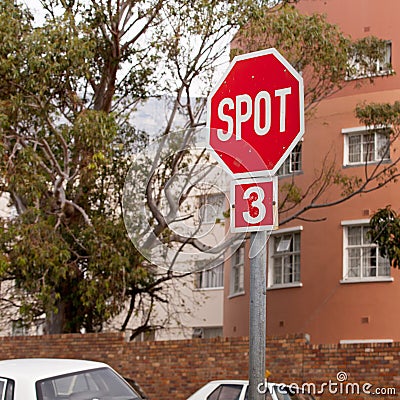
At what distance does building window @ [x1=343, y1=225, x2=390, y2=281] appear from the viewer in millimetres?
21656

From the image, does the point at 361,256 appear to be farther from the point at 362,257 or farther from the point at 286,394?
the point at 286,394

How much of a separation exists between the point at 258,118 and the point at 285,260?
20.0m

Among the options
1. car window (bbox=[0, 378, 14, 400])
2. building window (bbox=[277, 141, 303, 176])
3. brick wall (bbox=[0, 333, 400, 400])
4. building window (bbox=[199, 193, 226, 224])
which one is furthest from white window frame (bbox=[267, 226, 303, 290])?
building window (bbox=[199, 193, 226, 224])

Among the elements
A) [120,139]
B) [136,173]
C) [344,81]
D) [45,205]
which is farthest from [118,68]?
[136,173]

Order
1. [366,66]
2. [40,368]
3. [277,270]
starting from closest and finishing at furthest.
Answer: [40,368] → [366,66] → [277,270]

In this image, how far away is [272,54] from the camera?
420 centimetres

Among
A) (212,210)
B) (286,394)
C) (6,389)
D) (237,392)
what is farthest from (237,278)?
(212,210)

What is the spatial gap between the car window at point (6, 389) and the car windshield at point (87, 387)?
11.1 inches

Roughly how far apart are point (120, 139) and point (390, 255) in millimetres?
7830

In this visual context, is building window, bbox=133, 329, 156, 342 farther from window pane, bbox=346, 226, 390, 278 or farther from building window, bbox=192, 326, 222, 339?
window pane, bbox=346, 226, 390, 278

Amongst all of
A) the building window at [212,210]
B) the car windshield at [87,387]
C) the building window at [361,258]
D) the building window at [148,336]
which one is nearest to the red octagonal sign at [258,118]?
the building window at [212,210]

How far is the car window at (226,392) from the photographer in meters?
12.4

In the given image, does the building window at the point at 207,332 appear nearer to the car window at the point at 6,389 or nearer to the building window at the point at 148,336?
the building window at the point at 148,336

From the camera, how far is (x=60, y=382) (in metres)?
8.85
